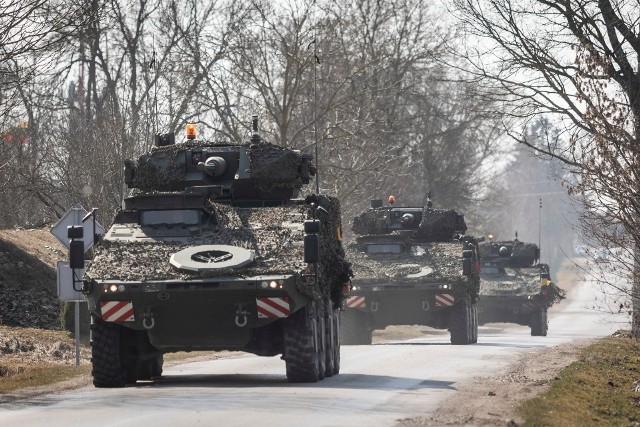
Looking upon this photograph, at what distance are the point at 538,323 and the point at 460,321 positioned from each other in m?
11.7

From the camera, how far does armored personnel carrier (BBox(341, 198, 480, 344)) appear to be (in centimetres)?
3148

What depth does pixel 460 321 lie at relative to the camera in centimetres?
3175

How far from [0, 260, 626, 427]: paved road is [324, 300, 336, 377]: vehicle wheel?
8.4 inches

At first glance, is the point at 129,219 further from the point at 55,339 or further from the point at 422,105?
the point at 422,105

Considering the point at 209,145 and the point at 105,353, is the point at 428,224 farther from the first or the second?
the point at 105,353

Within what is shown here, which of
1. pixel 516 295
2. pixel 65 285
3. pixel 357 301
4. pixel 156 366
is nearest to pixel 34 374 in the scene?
pixel 65 285

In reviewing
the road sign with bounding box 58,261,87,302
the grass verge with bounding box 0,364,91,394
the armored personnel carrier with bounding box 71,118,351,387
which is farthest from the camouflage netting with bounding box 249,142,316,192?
the grass verge with bounding box 0,364,91,394

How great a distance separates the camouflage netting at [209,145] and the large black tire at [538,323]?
22.2 metres

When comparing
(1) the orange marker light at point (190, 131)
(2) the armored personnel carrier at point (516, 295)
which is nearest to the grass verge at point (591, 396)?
(1) the orange marker light at point (190, 131)

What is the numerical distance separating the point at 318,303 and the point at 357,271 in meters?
13.5

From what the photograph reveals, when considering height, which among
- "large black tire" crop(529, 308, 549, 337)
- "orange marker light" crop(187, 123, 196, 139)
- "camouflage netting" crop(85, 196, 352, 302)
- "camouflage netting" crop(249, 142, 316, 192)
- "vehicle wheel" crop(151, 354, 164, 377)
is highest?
"orange marker light" crop(187, 123, 196, 139)

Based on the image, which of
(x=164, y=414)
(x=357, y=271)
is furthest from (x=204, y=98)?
(x=164, y=414)

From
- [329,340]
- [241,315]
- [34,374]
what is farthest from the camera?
[34,374]

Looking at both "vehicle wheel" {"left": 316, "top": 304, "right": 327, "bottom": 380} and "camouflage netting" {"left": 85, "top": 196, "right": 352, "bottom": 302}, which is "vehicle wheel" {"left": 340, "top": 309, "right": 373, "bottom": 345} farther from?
"vehicle wheel" {"left": 316, "top": 304, "right": 327, "bottom": 380}
